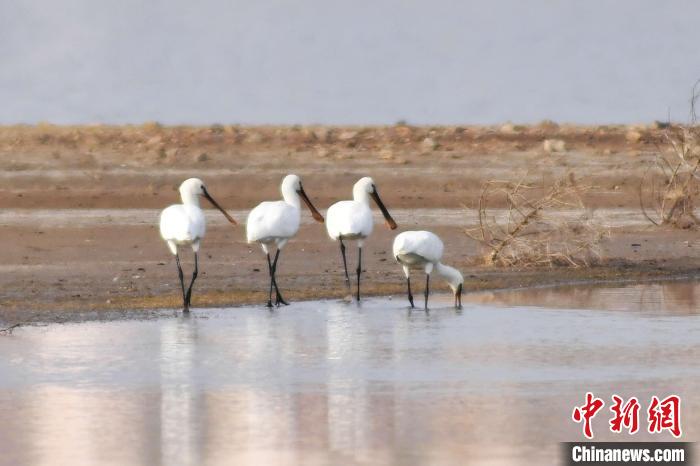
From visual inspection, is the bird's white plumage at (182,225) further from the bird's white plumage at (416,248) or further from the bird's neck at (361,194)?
the bird's neck at (361,194)

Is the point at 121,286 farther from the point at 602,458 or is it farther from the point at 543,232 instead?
the point at 602,458

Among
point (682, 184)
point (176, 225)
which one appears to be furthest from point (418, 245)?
point (682, 184)

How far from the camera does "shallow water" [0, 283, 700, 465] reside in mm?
8977

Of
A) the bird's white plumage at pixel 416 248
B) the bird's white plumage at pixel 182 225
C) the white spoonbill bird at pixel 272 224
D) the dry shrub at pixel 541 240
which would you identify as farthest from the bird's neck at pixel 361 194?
the bird's white plumage at pixel 182 225

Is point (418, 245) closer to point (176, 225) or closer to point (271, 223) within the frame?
point (271, 223)

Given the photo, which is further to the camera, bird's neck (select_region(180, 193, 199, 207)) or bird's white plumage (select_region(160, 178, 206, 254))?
bird's neck (select_region(180, 193, 199, 207))

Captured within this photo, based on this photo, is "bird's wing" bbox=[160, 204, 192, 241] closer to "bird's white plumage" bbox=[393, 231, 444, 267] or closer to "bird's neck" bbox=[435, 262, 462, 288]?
"bird's white plumage" bbox=[393, 231, 444, 267]

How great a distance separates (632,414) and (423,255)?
5.97 meters

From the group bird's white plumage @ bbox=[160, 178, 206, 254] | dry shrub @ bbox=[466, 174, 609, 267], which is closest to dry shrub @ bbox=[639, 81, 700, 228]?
dry shrub @ bbox=[466, 174, 609, 267]

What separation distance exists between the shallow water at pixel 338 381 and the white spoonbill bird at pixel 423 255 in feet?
0.86

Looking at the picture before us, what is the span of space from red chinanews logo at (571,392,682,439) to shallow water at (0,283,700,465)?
0.25 ft

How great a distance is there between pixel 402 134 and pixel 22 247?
21351mm

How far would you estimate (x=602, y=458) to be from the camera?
8758 mm

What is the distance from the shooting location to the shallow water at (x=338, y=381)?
8.98m
